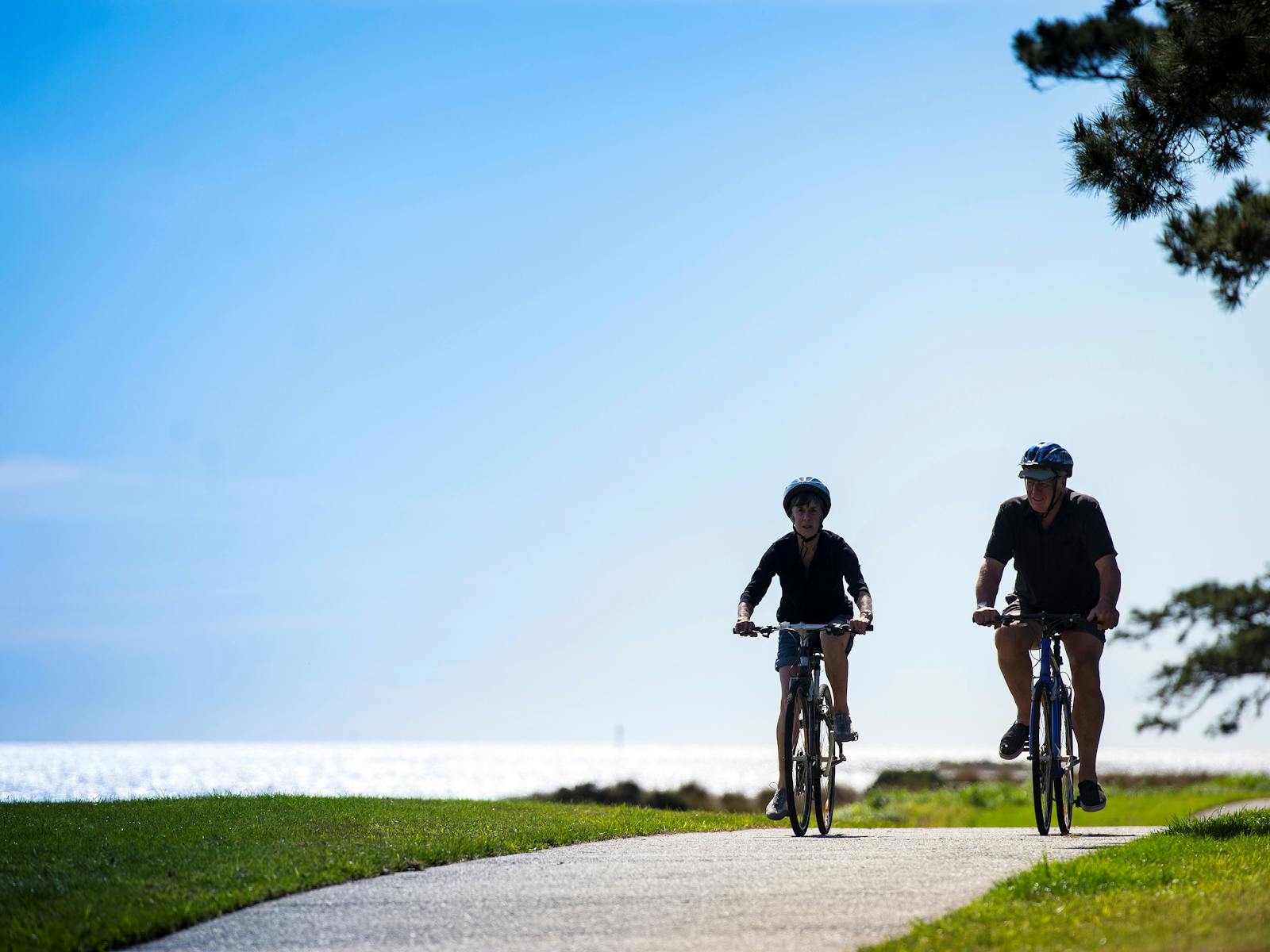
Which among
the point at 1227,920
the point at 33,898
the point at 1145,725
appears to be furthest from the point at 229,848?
the point at 1145,725

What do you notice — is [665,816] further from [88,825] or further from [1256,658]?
[1256,658]

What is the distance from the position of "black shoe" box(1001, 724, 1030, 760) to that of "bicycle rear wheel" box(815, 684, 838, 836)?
124 cm

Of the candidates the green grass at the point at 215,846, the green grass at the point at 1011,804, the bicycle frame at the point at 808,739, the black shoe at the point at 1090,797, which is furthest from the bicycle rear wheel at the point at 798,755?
the green grass at the point at 1011,804

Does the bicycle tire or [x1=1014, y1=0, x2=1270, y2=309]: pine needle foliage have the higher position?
[x1=1014, y1=0, x2=1270, y2=309]: pine needle foliage

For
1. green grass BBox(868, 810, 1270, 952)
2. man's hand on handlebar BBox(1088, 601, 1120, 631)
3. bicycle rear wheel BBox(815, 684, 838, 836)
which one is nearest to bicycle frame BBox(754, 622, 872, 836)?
bicycle rear wheel BBox(815, 684, 838, 836)

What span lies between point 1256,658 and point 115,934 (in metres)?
31.4

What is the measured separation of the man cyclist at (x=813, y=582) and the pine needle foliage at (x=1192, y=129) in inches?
141

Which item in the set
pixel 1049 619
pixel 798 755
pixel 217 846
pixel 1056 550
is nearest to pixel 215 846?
pixel 217 846

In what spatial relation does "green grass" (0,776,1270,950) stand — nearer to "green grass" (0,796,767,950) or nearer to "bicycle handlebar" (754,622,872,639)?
"green grass" (0,796,767,950)

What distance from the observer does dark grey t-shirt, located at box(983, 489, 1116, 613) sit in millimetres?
10125

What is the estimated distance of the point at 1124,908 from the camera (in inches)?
256

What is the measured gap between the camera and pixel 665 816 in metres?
12.3

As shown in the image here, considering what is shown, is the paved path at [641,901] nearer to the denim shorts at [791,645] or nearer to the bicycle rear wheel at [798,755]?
the bicycle rear wheel at [798,755]

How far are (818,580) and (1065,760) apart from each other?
2174 millimetres
